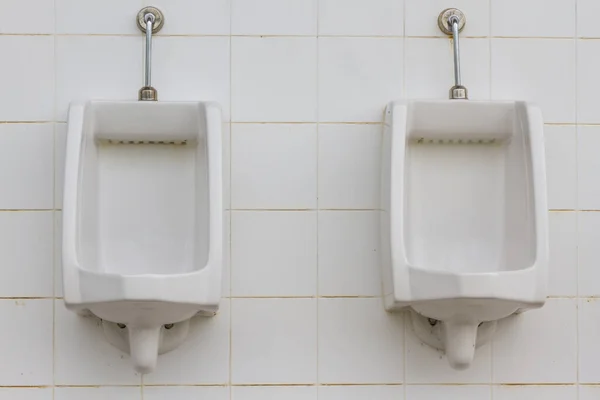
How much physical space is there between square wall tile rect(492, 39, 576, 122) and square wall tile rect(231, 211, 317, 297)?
58 cm

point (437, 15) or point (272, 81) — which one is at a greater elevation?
point (437, 15)

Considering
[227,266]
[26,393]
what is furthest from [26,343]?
[227,266]

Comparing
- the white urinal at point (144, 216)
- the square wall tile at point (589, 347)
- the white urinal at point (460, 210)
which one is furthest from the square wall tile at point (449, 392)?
the white urinal at point (144, 216)

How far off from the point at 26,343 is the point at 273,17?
94 centimetres

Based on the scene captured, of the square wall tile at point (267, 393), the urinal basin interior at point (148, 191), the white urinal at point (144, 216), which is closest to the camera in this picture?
the white urinal at point (144, 216)

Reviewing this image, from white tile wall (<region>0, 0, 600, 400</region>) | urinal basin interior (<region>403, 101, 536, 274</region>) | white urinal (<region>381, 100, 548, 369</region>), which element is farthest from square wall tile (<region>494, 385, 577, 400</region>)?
urinal basin interior (<region>403, 101, 536, 274</region>)

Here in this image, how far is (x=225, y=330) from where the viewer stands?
1.82 metres

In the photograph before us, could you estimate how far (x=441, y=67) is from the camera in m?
1.85

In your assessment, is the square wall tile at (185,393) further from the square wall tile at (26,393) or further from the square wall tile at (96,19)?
the square wall tile at (96,19)

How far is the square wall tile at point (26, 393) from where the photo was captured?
179 cm

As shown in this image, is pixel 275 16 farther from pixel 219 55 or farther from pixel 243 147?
pixel 243 147

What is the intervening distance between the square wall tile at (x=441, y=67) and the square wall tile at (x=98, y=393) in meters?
0.94

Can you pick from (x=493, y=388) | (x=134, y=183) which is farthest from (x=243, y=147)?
(x=493, y=388)

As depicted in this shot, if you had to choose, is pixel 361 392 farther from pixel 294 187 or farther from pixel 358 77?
pixel 358 77
